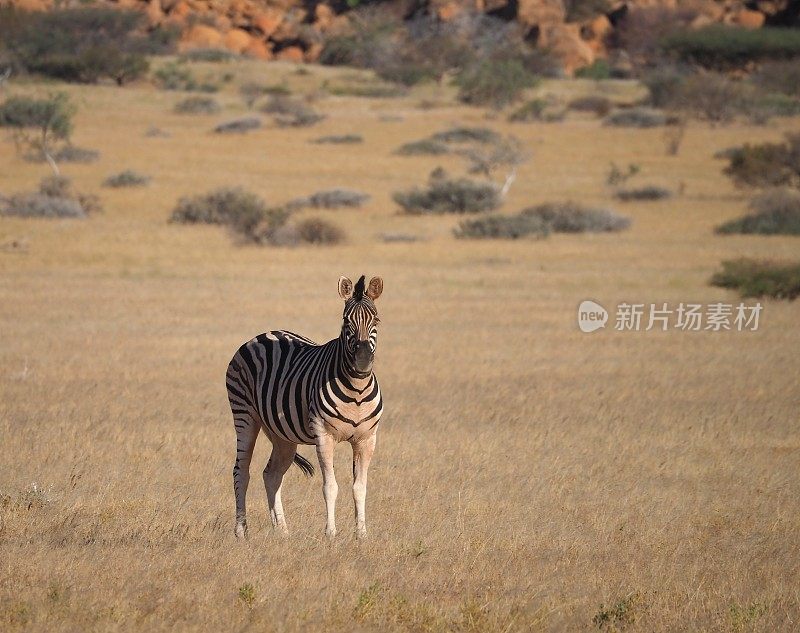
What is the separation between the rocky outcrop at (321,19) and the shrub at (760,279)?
77.5m

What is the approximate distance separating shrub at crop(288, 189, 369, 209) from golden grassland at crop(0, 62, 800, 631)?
3.30 m

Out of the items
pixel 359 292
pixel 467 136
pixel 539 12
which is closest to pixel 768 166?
pixel 467 136

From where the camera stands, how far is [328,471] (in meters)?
8.05

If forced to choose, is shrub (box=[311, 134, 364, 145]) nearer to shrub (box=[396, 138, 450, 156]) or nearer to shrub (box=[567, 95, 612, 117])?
shrub (box=[396, 138, 450, 156])

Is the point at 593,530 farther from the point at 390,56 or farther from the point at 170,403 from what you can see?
the point at 390,56

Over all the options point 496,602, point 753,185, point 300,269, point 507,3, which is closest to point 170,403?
point 496,602

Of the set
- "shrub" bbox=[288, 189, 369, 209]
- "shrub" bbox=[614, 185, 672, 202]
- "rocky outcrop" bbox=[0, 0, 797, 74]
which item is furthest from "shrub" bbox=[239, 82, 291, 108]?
"shrub" bbox=[614, 185, 672, 202]

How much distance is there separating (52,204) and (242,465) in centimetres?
2586

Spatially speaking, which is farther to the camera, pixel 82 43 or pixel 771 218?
pixel 82 43

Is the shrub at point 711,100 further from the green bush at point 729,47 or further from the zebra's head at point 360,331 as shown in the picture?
the zebra's head at point 360,331

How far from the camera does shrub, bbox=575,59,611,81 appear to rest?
89188 mm

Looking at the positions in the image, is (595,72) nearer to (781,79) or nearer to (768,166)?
(781,79)

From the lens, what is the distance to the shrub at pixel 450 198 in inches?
1444

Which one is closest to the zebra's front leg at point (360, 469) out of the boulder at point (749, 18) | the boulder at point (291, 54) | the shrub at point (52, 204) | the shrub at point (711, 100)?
the shrub at point (52, 204)
